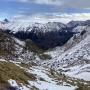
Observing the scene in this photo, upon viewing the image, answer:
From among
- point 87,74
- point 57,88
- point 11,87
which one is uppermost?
point 87,74

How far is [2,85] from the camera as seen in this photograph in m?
34.5

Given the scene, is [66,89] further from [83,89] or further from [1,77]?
[1,77]

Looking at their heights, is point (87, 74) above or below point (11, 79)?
above

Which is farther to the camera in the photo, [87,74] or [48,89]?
[87,74]

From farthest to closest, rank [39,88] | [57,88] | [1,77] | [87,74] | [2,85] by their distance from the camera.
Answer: [87,74] → [57,88] → [39,88] → [1,77] → [2,85]

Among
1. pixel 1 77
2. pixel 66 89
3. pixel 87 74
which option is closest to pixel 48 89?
pixel 66 89

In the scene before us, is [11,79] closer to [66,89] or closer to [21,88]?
[21,88]

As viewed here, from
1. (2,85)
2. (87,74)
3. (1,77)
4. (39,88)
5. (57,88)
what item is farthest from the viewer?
(87,74)

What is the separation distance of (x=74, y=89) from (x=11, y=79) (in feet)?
45.0

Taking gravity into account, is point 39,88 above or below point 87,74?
below

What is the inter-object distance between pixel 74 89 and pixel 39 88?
8.76m

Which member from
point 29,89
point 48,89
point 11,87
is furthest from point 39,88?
point 11,87

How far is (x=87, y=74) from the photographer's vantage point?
16925 cm

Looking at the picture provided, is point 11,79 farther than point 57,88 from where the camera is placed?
No
